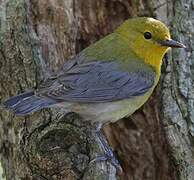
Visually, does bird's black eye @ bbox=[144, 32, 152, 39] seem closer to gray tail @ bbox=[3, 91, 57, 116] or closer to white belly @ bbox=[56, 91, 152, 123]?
white belly @ bbox=[56, 91, 152, 123]

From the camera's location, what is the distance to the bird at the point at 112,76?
387 centimetres

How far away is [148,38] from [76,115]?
2.58ft

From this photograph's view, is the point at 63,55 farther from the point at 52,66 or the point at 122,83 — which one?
the point at 122,83

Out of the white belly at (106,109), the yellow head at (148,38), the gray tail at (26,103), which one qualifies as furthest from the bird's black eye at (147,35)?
the gray tail at (26,103)

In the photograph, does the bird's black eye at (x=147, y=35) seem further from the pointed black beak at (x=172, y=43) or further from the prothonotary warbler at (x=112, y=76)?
the pointed black beak at (x=172, y=43)

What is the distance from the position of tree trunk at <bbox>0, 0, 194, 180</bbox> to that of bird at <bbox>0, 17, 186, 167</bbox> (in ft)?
0.34

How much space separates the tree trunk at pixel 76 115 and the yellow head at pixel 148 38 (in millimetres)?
122

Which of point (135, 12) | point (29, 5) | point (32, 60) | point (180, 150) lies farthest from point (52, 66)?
point (180, 150)

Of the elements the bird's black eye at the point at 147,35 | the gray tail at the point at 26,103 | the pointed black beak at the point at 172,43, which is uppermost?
the bird's black eye at the point at 147,35

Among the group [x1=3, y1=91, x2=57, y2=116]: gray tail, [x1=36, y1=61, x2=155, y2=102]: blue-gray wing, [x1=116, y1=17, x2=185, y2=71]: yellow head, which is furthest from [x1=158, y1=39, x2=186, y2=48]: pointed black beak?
[x1=3, y1=91, x2=57, y2=116]: gray tail

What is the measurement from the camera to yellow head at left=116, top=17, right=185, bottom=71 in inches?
160

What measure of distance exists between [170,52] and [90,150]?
43.4 inches

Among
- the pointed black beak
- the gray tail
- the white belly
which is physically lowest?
the white belly

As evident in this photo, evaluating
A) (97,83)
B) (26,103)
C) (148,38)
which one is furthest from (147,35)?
(26,103)
